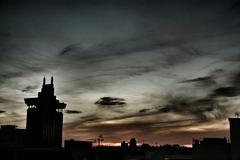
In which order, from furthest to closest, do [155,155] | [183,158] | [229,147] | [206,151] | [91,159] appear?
[91,159] < [155,155] < [183,158] < [206,151] < [229,147]

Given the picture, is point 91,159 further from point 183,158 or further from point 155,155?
point 183,158

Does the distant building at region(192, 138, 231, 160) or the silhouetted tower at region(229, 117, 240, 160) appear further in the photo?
the distant building at region(192, 138, 231, 160)

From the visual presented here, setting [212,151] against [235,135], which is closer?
[235,135]

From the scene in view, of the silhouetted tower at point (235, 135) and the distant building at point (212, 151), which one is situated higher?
the silhouetted tower at point (235, 135)

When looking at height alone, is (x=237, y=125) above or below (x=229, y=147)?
above

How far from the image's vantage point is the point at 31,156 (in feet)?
440

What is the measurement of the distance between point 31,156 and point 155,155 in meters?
51.7

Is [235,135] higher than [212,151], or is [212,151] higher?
[235,135]

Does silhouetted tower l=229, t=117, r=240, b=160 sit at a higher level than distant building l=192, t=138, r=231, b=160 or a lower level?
higher

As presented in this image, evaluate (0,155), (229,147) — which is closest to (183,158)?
(229,147)

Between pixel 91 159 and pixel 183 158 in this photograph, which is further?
pixel 91 159

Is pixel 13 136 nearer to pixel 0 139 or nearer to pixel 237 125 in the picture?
pixel 0 139

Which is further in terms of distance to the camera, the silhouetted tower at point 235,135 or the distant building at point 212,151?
the distant building at point 212,151

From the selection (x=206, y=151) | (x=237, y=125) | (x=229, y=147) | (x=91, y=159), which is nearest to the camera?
(x=237, y=125)
